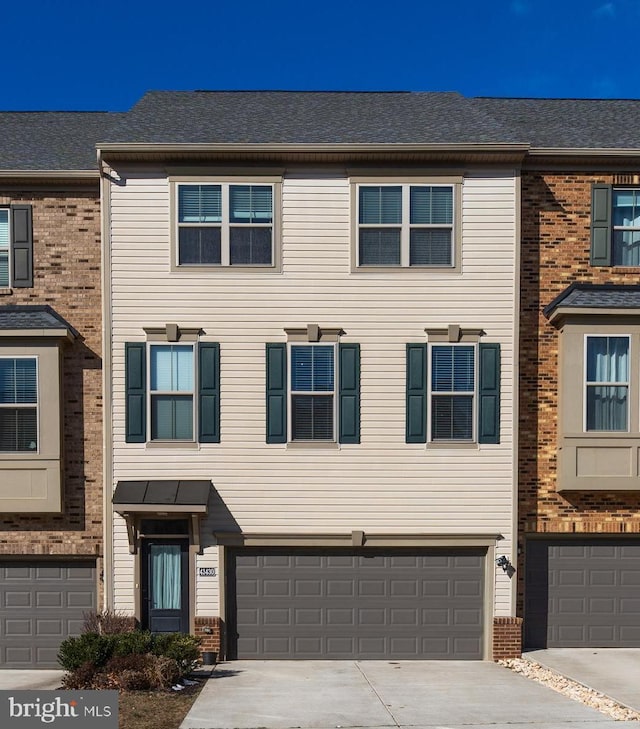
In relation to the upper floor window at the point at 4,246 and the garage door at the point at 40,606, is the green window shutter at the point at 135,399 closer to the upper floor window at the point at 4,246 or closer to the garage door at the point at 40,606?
the garage door at the point at 40,606

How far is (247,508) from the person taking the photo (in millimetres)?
12531

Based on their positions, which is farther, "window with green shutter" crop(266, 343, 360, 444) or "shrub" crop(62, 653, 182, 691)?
"window with green shutter" crop(266, 343, 360, 444)

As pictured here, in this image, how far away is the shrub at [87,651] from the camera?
1070 cm

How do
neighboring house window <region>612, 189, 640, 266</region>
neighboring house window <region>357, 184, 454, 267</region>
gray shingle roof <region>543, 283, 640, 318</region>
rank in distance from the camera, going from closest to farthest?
gray shingle roof <region>543, 283, 640, 318</region> < neighboring house window <region>357, 184, 454, 267</region> < neighboring house window <region>612, 189, 640, 266</region>

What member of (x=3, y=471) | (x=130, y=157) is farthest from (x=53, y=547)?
(x=130, y=157)

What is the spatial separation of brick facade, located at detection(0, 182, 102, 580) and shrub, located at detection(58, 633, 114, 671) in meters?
2.05

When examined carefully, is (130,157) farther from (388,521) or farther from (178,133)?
(388,521)

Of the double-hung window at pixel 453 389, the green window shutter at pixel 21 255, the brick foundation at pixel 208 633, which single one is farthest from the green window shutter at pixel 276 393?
the green window shutter at pixel 21 255

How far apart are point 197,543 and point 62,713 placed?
4.34m

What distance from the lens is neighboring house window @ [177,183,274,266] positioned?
12.7 meters

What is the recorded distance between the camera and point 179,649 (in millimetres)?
10961

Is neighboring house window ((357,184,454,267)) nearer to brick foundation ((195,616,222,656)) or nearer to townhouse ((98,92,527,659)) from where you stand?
townhouse ((98,92,527,659))

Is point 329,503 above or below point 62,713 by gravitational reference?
above

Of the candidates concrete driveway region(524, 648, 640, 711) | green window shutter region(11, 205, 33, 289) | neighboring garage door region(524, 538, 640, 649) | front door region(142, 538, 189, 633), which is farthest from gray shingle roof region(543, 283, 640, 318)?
green window shutter region(11, 205, 33, 289)
